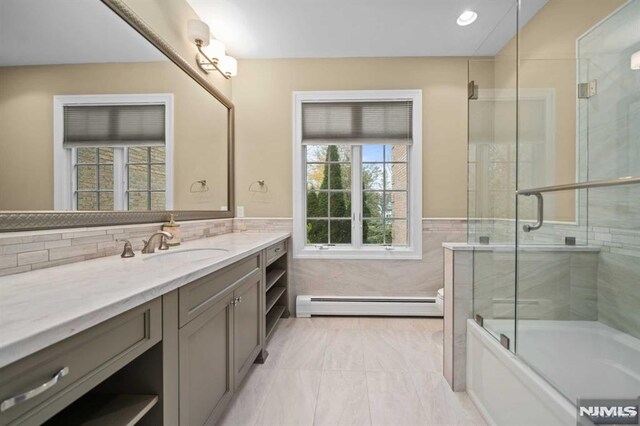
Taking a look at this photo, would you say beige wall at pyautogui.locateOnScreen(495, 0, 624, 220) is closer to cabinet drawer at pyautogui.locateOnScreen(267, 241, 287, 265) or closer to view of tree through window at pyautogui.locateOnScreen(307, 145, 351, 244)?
view of tree through window at pyautogui.locateOnScreen(307, 145, 351, 244)

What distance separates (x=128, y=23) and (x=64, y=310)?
5.38 feet

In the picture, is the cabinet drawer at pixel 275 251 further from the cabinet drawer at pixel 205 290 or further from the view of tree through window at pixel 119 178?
the view of tree through window at pixel 119 178

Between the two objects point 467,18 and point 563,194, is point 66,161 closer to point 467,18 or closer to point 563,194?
point 563,194

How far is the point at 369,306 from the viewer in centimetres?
272

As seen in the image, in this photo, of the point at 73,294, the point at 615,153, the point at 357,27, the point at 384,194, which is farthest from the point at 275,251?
the point at 615,153

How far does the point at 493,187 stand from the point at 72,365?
221 centimetres

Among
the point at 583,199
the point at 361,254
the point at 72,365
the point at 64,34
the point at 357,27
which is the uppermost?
the point at 357,27

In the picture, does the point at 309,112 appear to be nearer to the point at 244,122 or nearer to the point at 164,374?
the point at 244,122

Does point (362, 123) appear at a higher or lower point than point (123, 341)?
higher

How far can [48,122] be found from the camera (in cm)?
113

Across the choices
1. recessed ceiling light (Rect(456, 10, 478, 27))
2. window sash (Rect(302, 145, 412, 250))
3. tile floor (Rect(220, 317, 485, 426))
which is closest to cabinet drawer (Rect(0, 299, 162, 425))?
tile floor (Rect(220, 317, 485, 426))

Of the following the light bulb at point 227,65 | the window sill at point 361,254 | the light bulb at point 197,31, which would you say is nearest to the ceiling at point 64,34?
the light bulb at point 197,31

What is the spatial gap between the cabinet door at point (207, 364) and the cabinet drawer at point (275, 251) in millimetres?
708

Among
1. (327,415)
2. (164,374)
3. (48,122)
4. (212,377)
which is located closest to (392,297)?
(327,415)
